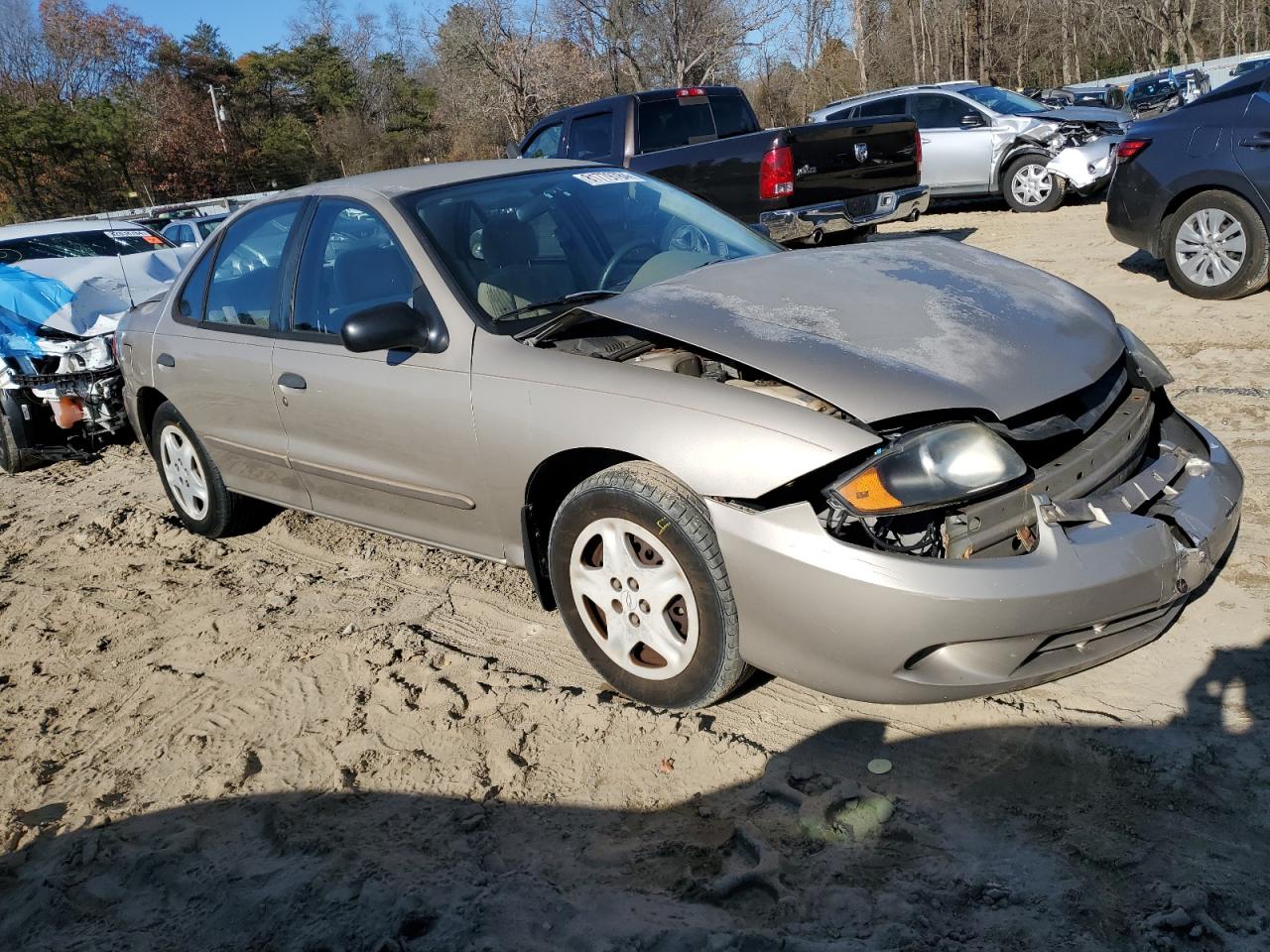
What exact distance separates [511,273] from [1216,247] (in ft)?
18.9

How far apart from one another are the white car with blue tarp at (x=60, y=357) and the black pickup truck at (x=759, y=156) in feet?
13.3

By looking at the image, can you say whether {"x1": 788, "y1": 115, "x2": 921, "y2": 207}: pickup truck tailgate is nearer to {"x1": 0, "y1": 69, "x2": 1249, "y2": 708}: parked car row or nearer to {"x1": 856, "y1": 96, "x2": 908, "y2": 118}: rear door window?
{"x1": 856, "y1": 96, "x2": 908, "y2": 118}: rear door window

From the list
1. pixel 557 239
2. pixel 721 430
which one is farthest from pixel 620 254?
pixel 721 430

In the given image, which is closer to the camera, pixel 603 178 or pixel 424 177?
pixel 424 177

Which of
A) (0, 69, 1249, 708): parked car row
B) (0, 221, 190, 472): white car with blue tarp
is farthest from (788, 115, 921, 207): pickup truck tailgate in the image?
(0, 221, 190, 472): white car with blue tarp

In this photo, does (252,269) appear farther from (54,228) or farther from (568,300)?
(54,228)

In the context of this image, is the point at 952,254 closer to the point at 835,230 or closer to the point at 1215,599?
the point at 1215,599

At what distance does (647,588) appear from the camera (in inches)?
120

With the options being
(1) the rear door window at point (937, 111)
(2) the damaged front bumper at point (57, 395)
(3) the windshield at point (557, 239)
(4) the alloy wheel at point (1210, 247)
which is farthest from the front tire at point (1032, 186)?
(2) the damaged front bumper at point (57, 395)

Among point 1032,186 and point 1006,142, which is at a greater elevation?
point 1006,142

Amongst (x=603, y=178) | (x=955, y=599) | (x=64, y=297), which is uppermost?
(x=603, y=178)

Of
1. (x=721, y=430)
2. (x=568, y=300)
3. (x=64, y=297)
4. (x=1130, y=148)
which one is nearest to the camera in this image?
(x=721, y=430)

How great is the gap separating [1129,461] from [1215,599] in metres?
0.68

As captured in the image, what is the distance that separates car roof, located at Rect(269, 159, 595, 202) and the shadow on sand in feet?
7.63
